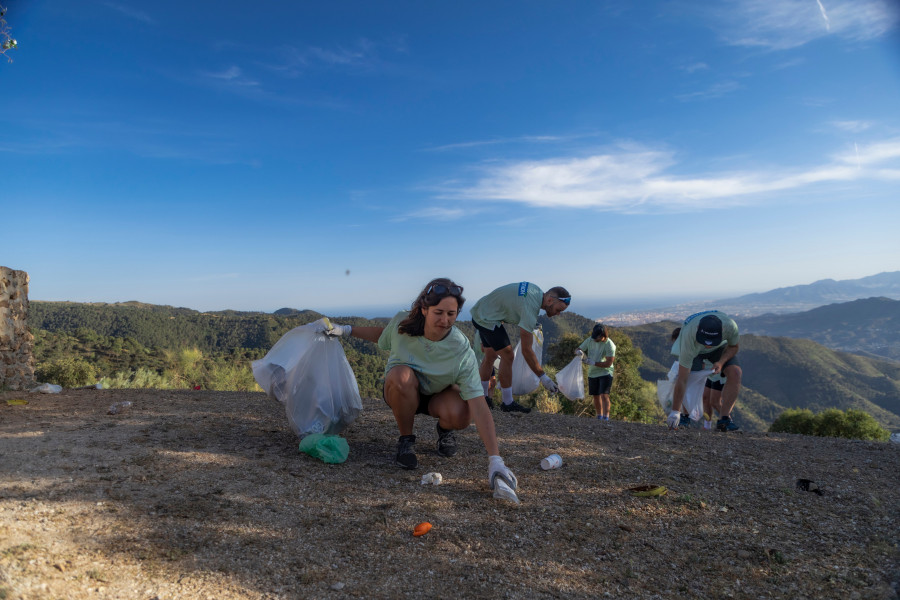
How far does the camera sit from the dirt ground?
183 centimetres

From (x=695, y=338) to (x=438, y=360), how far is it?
349cm

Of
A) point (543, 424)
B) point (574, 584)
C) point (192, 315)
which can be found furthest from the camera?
point (192, 315)

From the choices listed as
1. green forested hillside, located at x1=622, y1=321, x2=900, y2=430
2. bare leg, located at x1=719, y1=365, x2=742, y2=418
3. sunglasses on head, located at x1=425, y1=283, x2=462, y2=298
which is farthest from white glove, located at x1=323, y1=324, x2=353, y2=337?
green forested hillside, located at x1=622, y1=321, x2=900, y2=430

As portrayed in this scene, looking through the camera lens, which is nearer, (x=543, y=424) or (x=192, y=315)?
(x=543, y=424)

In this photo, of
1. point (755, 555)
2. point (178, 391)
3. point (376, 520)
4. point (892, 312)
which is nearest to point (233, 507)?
point (376, 520)

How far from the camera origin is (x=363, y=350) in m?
34.5

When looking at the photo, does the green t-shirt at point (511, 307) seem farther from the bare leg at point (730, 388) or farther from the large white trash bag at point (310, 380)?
the bare leg at point (730, 388)

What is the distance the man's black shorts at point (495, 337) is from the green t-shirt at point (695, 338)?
6.34 feet

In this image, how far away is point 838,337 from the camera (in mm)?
93375

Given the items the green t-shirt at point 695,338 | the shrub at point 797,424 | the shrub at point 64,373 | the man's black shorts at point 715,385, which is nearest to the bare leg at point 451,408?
the green t-shirt at point 695,338

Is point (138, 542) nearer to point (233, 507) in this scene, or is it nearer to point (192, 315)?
point (233, 507)

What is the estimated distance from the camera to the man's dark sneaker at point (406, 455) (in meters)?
3.15

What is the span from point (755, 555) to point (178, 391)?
573 cm

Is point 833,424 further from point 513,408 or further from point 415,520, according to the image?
point 415,520
